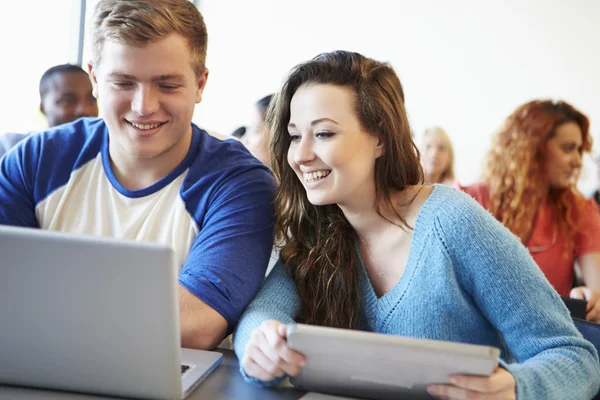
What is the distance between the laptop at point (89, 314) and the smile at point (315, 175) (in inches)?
23.7

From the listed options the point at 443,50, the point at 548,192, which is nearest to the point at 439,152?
the point at 443,50

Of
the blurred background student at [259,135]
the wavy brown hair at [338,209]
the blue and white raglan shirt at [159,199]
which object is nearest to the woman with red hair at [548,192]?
the blurred background student at [259,135]

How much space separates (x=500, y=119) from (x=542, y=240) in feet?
10.2

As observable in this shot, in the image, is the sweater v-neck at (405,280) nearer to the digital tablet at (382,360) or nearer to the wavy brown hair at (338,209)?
the wavy brown hair at (338,209)

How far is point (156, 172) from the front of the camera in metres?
1.70

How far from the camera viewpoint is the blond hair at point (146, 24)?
1549 mm

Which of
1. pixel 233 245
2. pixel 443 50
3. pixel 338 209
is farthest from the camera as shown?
pixel 443 50

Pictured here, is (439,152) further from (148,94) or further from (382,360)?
(382,360)

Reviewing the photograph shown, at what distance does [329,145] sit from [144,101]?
0.44 m

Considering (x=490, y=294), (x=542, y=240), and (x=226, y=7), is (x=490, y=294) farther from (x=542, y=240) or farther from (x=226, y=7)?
(x=226, y=7)

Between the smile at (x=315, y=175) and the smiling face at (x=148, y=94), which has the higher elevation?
the smiling face at (x=148, y=94)

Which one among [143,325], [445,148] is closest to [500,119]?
[445,148]

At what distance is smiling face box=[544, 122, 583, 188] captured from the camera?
9.02 feet

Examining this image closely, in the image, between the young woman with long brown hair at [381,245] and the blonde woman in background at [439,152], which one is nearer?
the young woman with long brown hair at [381,245]
